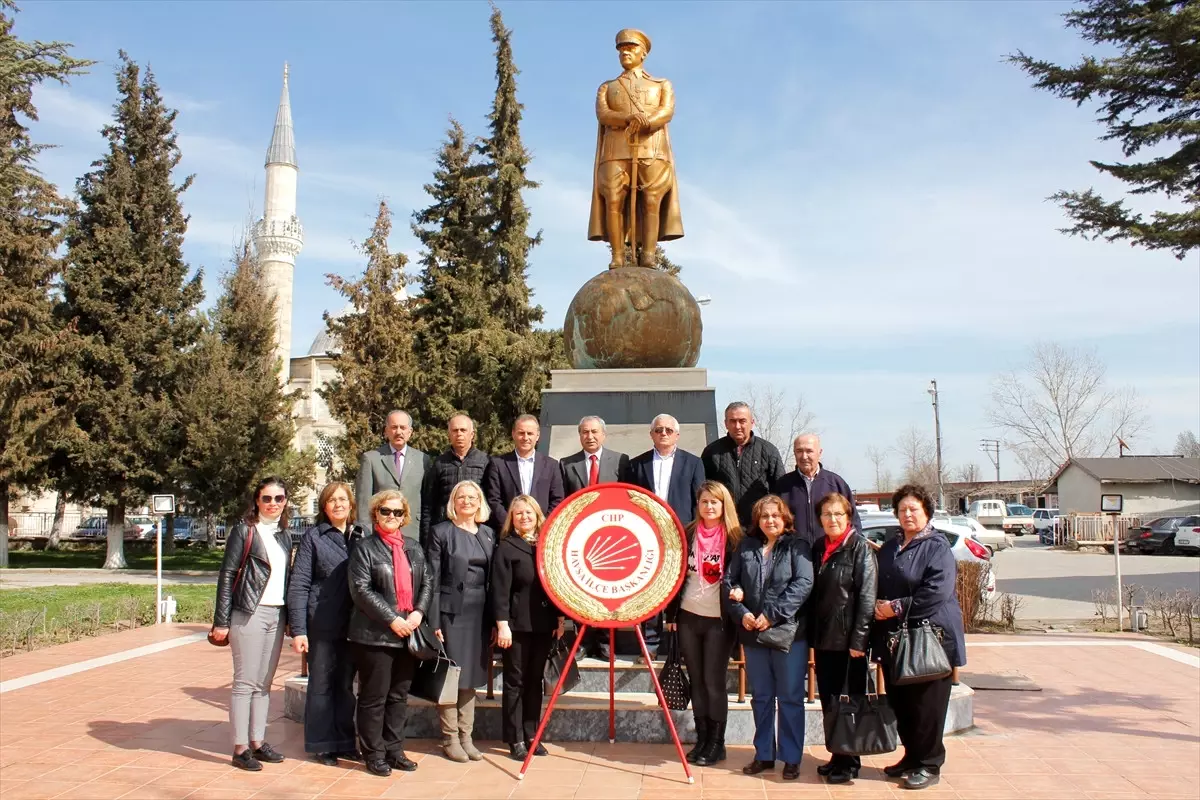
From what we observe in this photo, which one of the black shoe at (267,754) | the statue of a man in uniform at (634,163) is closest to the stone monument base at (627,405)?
the statue of a man in uniform at (634,163)

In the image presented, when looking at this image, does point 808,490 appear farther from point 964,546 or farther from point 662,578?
point 964,546

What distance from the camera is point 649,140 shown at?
9.32 meters

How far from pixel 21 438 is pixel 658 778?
2377 cm

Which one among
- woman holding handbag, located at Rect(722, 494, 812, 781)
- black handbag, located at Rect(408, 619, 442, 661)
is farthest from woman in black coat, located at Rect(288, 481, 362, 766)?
woman holding handbag, located at Rect(722, 494, 812, 781)

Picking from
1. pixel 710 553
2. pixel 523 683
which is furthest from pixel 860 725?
pixel 523 683

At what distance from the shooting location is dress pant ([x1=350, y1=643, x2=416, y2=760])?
5.46 m

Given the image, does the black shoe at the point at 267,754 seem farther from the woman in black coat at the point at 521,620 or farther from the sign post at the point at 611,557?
the sign post at the point at 611,557

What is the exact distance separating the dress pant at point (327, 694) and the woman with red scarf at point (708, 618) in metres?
2.06

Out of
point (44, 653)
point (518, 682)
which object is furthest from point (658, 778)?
point (44, 653)

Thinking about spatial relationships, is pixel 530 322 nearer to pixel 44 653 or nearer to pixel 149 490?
pixel 149 490

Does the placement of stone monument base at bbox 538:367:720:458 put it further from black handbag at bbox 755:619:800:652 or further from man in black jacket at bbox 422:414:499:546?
black handbag at bbox 755:619:800:652

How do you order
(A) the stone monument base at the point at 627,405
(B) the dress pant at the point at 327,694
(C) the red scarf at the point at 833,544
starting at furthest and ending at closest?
(A) the stone monument base at the point at 627,405
(B) the dress pant at the point at 327,694
(C) the red scarf at the point at 833,544

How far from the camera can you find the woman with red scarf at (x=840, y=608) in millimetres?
5121

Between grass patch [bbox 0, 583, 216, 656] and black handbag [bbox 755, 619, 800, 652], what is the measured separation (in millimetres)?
9521
